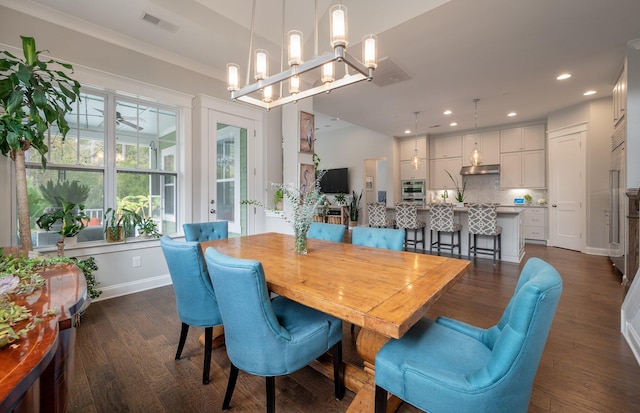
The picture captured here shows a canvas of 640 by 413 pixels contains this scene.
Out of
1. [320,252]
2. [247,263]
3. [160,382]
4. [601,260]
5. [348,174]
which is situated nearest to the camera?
[247,263]

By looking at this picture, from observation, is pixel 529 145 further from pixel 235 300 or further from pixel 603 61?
pixel 235 300

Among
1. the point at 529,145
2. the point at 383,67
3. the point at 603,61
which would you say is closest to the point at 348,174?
the point at 529,145

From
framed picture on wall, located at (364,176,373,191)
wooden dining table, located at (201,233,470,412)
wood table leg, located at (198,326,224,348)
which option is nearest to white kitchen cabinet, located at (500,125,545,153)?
framed picture on wall, located at (364,176,373,191)

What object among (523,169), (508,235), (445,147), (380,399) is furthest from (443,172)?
(380,399)

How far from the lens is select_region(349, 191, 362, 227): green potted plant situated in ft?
28.3

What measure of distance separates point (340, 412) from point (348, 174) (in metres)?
7.92

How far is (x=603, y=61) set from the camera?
3695 mm

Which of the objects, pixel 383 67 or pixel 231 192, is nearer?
pixel 383 67

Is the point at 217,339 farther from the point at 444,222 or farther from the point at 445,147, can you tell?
the point at 445,147

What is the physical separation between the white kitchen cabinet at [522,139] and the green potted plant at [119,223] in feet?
26.1

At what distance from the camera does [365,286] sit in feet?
4.31

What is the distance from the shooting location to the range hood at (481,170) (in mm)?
6926

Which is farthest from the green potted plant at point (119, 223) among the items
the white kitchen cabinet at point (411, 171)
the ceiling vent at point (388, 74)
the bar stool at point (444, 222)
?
the white kitchen cabinet at point (411, 171)

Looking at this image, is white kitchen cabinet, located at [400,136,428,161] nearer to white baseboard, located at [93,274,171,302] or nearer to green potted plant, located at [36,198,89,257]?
white baseboard, located at [93,274,171,302]
